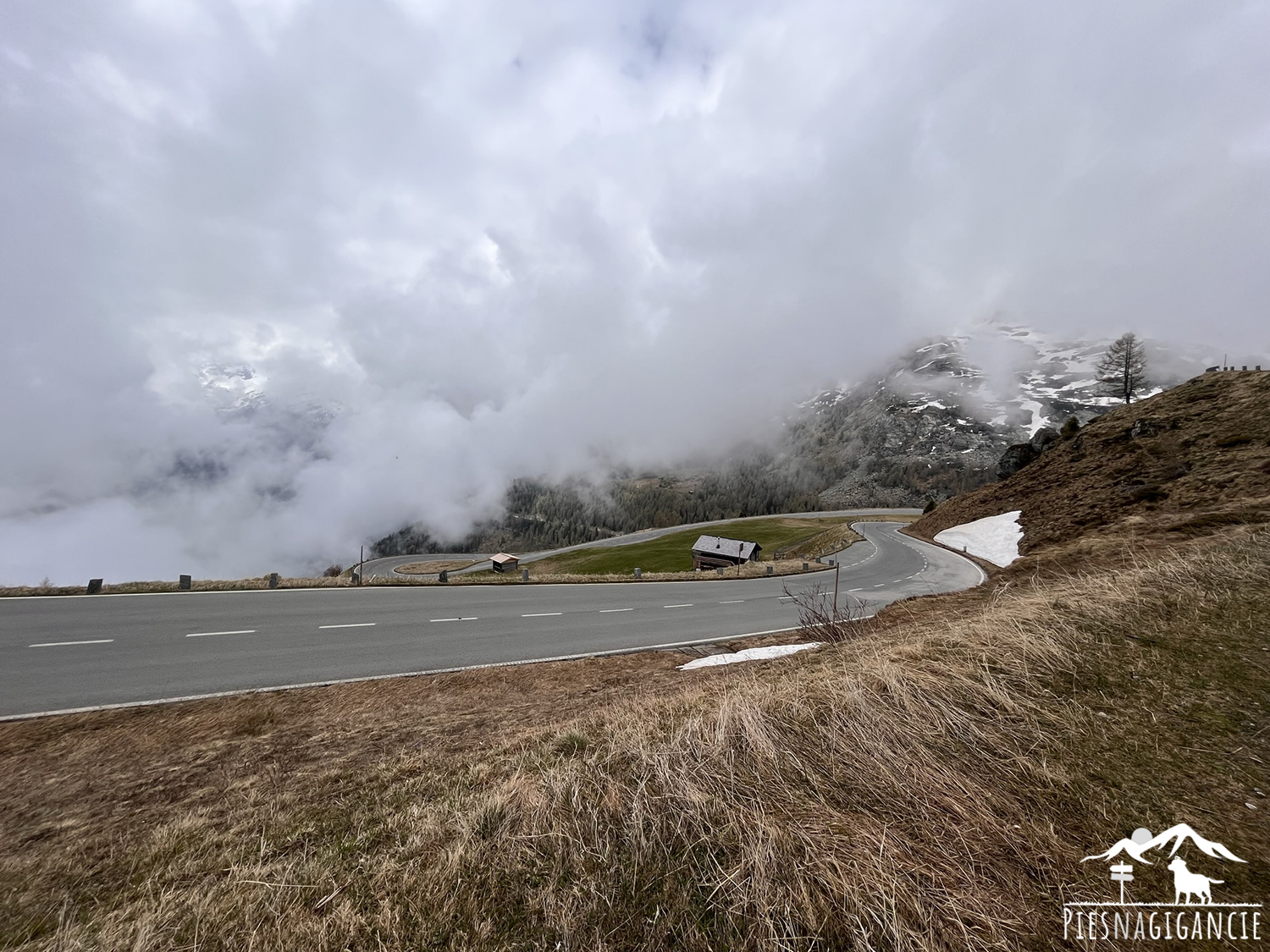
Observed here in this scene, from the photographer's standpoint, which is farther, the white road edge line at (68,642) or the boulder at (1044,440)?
the boulder at (1044,440)

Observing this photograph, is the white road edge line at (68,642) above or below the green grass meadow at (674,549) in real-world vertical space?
above

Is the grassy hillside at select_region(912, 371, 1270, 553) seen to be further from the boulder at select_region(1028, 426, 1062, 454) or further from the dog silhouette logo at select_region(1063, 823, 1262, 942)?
the dog silhouette logo at select_region(1063, 823, 1262, 942)

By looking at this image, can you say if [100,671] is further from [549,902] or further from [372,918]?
[549,902]

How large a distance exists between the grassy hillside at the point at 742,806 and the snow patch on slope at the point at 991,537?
28.7 meters

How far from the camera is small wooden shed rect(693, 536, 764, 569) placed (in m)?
68.2

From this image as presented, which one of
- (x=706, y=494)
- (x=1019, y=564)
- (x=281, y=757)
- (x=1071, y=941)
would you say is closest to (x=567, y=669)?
(x=281, y=757)

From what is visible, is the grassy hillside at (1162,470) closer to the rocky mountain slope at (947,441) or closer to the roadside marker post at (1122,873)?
the roadside marker post at (1122,873)

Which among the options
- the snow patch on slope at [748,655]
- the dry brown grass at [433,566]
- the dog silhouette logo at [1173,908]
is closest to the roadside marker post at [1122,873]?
the dog silhouette logo at [1173,908]

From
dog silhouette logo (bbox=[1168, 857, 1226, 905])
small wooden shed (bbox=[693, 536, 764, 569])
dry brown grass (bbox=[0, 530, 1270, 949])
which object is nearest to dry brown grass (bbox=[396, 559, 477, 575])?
small wooden shed (bbox=[693, 536, 764, 569])

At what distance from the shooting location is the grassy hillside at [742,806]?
258cm

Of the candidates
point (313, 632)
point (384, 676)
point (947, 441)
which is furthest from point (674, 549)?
point (947, 441)

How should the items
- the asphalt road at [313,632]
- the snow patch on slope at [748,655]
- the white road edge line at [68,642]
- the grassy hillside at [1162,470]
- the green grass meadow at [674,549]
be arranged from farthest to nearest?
the green grass meadow at [674,549] → the grassy hillside at [1162,470] → the white road edge line at [68,642] → the snow patch on slope at [748,655] → the asphalt road at [313,632]

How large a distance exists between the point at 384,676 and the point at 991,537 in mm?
41031

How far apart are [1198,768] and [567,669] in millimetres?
10892
